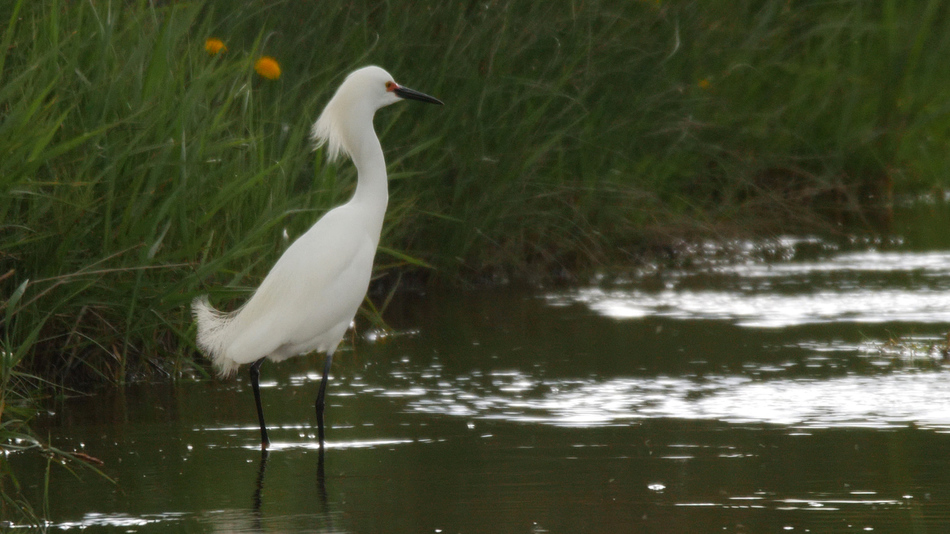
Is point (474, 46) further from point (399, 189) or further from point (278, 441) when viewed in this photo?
point (278, 441)

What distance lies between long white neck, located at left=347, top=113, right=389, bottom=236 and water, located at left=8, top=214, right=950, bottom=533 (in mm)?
780

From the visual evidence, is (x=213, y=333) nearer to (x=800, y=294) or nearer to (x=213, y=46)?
(x=213, y=46)

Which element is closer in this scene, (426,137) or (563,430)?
(563,430)

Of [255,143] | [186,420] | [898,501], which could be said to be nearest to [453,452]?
[186,420]

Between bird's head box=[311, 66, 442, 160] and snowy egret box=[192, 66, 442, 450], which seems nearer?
snowy egret box=[192, 66, 442, 450]

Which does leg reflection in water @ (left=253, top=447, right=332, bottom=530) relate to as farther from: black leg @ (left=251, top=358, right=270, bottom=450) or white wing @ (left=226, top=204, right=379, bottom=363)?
white wing @ (left=226, top=204, right=379, bottom=363)

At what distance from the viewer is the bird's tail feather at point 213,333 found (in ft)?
17.0

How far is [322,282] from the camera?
5.12 meters

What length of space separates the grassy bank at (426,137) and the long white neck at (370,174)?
504mm

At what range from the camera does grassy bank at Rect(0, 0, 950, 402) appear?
219 inches

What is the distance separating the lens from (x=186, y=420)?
17.7 ft

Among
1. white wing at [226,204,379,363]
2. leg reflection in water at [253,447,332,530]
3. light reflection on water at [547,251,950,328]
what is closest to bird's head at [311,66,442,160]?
white wing at [226,204,379,363]

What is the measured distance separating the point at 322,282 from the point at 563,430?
989mm

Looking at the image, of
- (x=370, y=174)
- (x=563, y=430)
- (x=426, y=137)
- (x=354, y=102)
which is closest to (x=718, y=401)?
(x=563, y=430)
